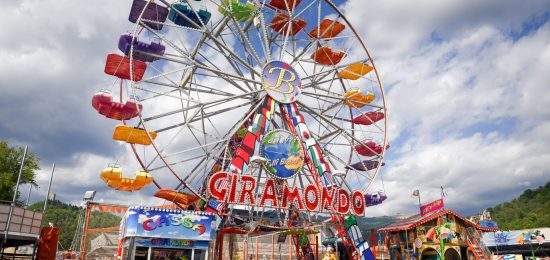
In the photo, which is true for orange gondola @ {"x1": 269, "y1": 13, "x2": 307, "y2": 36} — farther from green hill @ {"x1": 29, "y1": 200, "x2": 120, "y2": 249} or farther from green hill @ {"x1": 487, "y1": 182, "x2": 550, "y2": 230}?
green hill @ {"x1": 29, "y1": 200, "x2": 120, "y2": 249}

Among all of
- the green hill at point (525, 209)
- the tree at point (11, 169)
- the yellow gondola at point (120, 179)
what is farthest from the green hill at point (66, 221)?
the green hill at point (525, 209)

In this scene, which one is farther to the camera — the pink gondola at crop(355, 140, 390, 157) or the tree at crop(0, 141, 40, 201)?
the tree at crop(0, 141, 40, 201)

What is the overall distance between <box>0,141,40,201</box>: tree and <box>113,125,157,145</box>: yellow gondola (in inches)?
853

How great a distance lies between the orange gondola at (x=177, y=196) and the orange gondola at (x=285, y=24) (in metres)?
11.7

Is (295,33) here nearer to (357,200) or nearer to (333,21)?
(333,21)

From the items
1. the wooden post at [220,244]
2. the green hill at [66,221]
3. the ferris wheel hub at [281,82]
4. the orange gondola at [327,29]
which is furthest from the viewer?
the green hill at [66,221]

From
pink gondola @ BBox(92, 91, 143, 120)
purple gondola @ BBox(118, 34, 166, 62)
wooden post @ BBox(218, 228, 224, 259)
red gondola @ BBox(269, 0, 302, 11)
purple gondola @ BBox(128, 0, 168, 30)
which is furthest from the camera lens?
red gondola @ BBox(269, 0, 302, 11)

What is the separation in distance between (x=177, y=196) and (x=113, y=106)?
5126 mm

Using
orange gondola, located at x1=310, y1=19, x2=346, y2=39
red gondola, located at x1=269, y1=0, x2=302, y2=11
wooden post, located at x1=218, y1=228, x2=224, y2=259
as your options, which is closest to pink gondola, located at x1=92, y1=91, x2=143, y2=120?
wooden post, located at x1=218, y1=228, x2=224, y2=259

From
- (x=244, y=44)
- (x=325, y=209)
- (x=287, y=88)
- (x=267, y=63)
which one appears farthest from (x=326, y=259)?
(x=244, y=44)

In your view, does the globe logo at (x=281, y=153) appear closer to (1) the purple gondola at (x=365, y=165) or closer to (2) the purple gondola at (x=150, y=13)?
(1) the purple gondola at (x=365, y=165)

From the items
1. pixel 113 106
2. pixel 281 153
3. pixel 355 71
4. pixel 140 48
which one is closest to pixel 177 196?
pixel 113 106

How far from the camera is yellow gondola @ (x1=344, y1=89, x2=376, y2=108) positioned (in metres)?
25.5

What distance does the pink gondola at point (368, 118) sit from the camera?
26.1m
